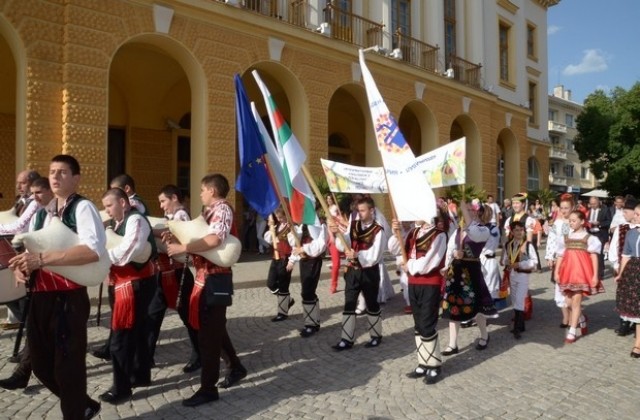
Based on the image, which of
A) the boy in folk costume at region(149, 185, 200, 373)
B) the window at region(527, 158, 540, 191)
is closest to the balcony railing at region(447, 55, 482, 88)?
the window at region(527, 158, 540, 191)

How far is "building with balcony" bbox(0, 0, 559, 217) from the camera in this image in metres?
→ 10.5

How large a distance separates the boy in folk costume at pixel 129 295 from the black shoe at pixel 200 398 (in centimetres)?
55

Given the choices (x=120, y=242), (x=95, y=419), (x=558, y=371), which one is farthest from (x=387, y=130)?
(x=95, y=419)

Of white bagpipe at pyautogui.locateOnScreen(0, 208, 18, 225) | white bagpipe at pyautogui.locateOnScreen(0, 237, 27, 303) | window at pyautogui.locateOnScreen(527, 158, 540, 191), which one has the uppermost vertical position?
window at pyautogui.locateOnScreen(527, 158, 540, 191)

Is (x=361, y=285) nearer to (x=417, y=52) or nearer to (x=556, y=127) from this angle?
(x=417, y=52)

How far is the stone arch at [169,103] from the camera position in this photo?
493 inches

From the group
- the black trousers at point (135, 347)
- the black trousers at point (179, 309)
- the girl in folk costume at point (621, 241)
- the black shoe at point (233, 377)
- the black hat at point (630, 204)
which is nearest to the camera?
the black trousers at point (135, 347)

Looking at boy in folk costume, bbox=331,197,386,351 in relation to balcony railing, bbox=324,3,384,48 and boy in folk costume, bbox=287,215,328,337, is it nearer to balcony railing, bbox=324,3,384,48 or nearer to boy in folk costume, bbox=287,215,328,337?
boy in folk costume, bbox=287,215,328,337

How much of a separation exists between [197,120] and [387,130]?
8.41 meters

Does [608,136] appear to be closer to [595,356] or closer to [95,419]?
[595,356]

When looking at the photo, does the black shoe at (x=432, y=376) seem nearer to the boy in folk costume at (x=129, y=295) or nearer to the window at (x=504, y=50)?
the boy in folk costume at (x=129, y=295)

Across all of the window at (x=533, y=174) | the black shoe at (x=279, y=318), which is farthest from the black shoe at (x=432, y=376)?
the window at (x=533, y=174)

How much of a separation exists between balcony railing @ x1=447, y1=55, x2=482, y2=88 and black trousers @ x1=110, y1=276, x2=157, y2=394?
59.3ft

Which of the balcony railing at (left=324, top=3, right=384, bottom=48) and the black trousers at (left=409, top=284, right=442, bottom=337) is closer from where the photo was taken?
the black trousers at (left=409, top=284, right=442, bottom=337)
